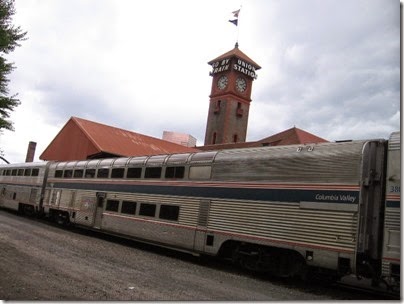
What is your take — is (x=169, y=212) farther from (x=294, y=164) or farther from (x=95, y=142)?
(x=95, y=142)

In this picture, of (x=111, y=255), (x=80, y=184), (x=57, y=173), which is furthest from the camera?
(x=57, y=173)

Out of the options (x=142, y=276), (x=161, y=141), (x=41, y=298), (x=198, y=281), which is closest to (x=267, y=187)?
(x=198, y=281)

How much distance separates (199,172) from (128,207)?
14.8 feet

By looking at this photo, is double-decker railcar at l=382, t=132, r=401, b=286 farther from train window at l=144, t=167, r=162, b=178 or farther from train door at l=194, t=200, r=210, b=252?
train window at l=144, t=167, r=162, b=178

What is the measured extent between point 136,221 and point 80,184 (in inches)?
244

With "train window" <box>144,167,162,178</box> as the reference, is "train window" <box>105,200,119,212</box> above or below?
below

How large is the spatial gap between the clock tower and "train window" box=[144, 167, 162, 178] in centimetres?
4825

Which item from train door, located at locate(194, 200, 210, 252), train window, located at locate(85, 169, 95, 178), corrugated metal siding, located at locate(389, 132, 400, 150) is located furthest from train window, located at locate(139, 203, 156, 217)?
corrugated metal siding, located at locate(389, 132, 400, 150)

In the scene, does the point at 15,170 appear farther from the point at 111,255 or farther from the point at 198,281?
the point at 198,281

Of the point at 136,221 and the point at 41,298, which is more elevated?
the point at 136,221

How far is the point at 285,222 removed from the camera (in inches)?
445

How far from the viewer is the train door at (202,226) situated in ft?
44.8

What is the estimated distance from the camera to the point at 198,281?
1040 centimetres

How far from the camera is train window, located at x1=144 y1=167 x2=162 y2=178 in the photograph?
16.4 meters
